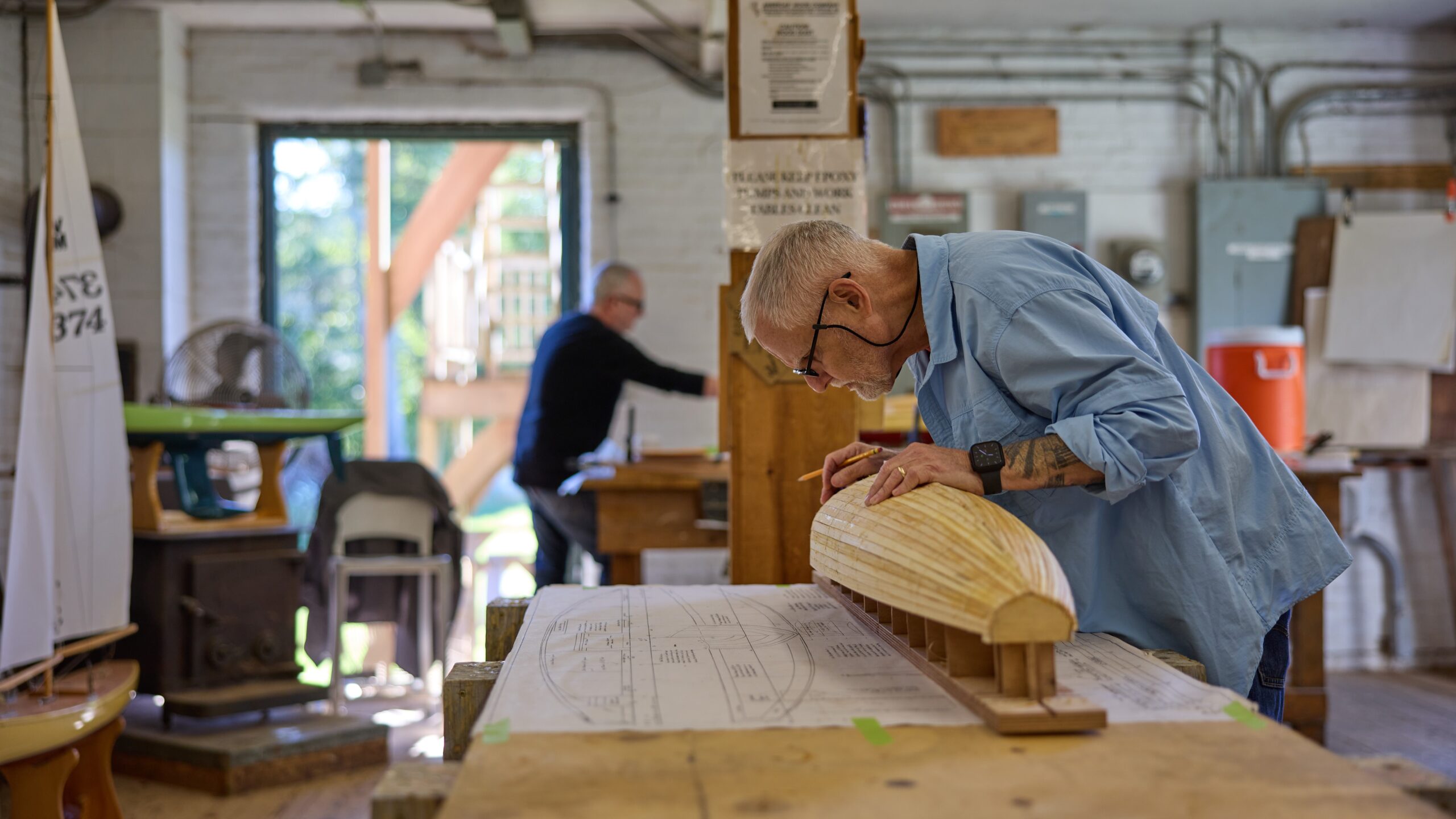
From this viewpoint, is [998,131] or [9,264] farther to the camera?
[998,131]

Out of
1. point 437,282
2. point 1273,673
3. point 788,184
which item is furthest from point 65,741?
point 437,282

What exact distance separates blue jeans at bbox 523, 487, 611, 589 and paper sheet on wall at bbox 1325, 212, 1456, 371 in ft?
12.6

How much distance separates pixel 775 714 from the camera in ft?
3.78

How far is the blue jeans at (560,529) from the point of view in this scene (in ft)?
14.9

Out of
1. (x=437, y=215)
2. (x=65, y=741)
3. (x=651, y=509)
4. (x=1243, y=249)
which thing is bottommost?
(x=65, y=741)

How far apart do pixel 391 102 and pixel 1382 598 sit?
5.86 metres

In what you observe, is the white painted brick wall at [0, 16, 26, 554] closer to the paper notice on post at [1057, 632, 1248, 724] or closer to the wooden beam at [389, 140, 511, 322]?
the wooden beam at [389, 140, 511, 322]

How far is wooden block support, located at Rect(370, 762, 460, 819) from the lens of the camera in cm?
93

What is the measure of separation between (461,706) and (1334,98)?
600 centimetres

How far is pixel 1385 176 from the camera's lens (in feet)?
18.7

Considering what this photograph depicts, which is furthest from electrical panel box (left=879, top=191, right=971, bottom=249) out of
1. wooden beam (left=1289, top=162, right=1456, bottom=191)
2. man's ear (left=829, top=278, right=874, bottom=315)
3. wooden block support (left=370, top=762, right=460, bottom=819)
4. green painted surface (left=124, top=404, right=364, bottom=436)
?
wooden block support (left=370, top=762, right=460, bottom=819)

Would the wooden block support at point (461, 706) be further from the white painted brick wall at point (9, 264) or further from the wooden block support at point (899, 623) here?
the white painted brick wall at point (9, 264)

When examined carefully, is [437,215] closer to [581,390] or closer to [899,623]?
[581,390]

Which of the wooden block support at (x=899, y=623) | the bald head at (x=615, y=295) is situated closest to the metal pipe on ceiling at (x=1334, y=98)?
the bald head at (x=615, y=295)
